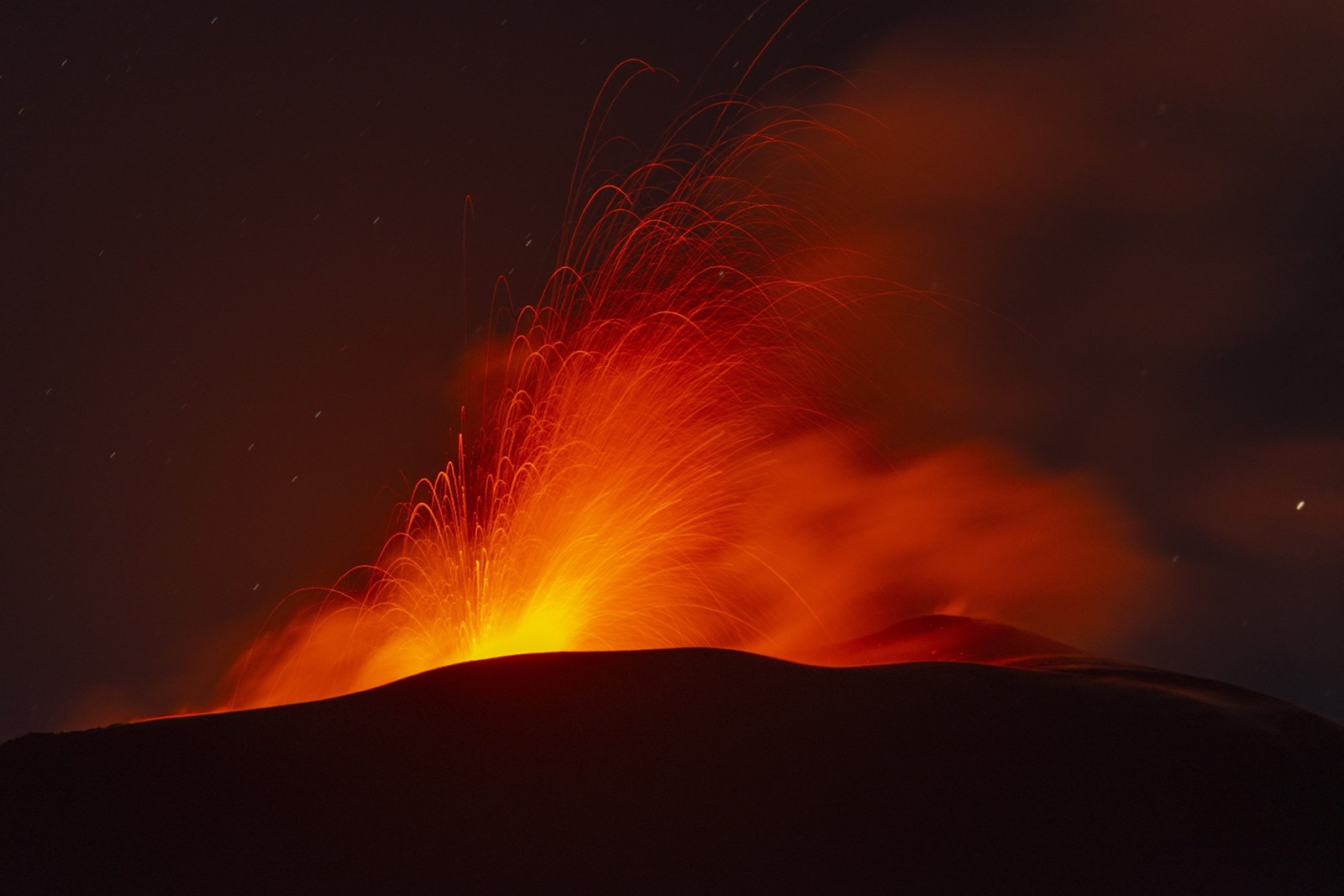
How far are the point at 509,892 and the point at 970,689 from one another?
4.13 meters

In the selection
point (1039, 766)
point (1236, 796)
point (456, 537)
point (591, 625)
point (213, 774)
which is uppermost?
point (456, 537)

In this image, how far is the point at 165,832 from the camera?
753 centimetres

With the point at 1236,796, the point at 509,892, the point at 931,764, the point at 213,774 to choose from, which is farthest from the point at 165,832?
the point at 1236,796

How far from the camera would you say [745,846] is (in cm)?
724

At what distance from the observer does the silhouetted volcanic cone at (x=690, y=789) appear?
→ 7.09 m

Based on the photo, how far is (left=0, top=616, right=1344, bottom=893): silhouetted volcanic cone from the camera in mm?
7094

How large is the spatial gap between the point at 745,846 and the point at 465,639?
9.49 m

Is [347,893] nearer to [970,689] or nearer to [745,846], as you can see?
[745,846]

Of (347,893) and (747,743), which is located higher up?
(747,743)

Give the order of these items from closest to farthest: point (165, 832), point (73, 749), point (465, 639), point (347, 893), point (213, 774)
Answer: point (347, 893) → point (165, 832) → point (213, 774) → point (73, 749) → point (465, 639)

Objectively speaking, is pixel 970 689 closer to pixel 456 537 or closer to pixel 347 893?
pixel 347 893

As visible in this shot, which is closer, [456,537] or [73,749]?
[73,749]

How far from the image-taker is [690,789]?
305 inches

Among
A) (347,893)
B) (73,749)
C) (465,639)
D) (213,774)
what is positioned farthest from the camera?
(465,639)
